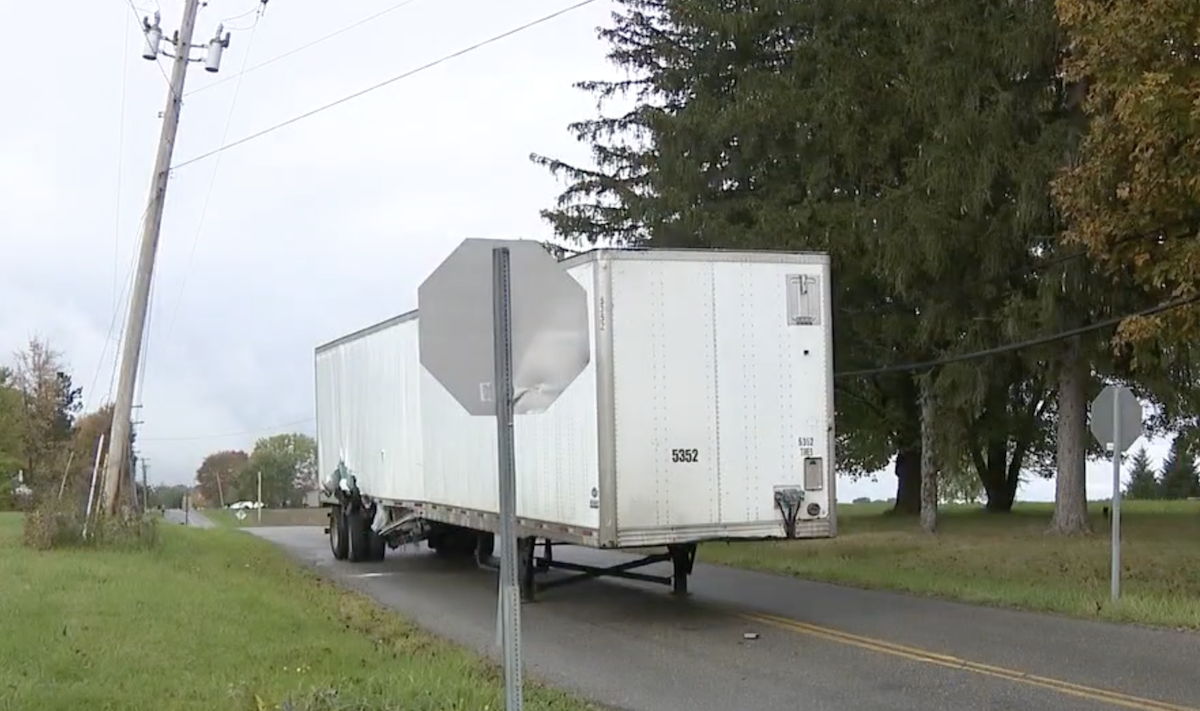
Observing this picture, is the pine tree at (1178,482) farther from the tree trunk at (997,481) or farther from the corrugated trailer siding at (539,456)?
the corrugated trailer siding at (539,456)

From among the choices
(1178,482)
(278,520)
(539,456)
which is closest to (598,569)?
(539,456)

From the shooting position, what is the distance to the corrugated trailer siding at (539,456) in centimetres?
1275

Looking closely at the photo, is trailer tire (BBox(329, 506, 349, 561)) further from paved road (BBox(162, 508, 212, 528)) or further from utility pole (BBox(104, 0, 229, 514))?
paved road (BBox(162, 508, 212, 528))

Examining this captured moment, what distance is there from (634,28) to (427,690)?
2426 centimetres

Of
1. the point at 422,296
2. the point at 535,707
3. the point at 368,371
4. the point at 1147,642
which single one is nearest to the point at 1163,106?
the point at 1147,642

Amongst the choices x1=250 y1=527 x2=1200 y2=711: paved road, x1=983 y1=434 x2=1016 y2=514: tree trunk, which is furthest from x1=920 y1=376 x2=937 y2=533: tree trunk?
x1=983 y1=434 x2=1016 y2=514: tree trunk

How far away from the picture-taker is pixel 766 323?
13.3 m

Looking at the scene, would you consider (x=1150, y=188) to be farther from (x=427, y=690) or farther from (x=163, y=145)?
(x=163, y=145)

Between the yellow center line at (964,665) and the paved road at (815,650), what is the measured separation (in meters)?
0.02

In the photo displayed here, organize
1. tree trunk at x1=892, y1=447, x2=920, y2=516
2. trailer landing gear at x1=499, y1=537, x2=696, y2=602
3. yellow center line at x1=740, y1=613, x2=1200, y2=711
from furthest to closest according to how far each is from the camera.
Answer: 1. tree trunk at x1=892, y1=447, x2=920, y2=516
2. trailer landing gear at x1=499, y1=537, x2=696, y2=602
3. yellow center line at x1=740, y1=613, x2=1200, y2=711

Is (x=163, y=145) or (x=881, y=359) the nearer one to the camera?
(x=163, y=145)

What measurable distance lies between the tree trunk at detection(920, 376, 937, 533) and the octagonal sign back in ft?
65.5

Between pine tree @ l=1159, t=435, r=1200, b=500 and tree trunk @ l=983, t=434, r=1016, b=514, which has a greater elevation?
tree trunk @ l=983, t=434, r=1016, b=514

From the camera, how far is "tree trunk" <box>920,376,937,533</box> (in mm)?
25750
